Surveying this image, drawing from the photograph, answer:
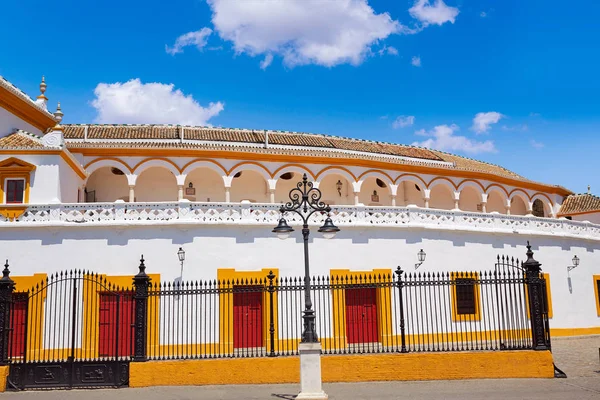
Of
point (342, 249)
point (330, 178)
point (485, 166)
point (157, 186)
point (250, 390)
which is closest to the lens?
point (250, 390)

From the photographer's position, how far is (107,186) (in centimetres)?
2300

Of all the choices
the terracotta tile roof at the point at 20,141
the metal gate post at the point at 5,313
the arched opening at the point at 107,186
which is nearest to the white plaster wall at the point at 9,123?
the terracotta tile roof at the point at 20,141

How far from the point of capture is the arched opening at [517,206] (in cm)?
2944

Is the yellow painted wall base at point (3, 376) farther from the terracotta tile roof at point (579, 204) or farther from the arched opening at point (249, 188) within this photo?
the terracotta tile roof at point (579, 204)

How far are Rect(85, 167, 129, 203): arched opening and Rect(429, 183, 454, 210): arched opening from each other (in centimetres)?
1384

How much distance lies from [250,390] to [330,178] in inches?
590

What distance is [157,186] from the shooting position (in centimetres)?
2345

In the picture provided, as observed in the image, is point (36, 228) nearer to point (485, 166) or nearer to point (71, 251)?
point (71, 251)

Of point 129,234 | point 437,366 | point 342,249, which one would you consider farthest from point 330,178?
point 437,366

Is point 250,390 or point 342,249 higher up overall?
point 342,249

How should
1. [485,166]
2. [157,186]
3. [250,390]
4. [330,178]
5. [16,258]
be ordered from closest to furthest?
[250,390]
[16,258]
[157,186]
[330,178]
[485,166]

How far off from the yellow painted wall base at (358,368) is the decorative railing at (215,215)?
20.6ft

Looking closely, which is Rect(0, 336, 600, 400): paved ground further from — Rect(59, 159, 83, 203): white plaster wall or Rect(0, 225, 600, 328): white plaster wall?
Rect(59, 159, 83, 203): white plaster wall

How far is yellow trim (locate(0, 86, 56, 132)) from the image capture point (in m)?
19.4
